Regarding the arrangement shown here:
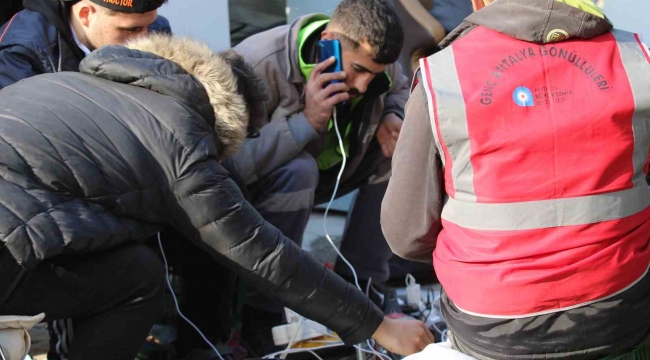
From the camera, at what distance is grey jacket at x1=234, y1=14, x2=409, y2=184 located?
270 cm

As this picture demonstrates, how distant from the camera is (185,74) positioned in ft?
6.35

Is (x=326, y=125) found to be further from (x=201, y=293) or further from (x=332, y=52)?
(x=201, y=293)

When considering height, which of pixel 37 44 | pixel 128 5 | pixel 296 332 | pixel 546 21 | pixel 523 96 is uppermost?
pixel 546 21

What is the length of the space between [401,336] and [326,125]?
1.00 m

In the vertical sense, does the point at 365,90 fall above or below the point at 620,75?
below

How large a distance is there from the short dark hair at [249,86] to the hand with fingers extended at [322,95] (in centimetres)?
51

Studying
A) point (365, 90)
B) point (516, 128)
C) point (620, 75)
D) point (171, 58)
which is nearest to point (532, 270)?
point (516, 128)

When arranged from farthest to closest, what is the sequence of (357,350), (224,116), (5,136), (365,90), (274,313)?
(365,90)
(274,313)
(357,350)
(224,116)
(5,136)

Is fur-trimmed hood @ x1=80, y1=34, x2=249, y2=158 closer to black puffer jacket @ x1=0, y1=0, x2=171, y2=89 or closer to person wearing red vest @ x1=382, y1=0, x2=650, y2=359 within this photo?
black puffer jacket @ x1=0, y1=0, x2=171, y2=89

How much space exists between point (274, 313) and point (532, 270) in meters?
1.37

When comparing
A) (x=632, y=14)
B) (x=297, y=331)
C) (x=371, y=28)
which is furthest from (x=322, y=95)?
(x=632, y=14)

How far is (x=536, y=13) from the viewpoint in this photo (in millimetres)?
1495

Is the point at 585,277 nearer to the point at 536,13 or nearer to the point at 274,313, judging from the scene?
the point at 536,13

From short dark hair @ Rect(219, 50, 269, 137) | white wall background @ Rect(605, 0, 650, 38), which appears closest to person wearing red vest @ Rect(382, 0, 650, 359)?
short dark hair @ Rect(219, 50, 269, 137)
